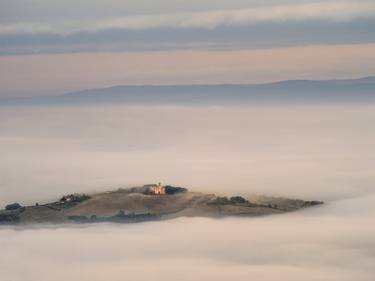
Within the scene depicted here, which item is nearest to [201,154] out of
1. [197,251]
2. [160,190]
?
[160,190]

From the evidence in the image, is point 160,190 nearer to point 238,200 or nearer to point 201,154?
point 238,200

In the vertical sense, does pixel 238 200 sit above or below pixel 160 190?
below

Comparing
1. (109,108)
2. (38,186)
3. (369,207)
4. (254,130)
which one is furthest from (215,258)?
(109,108)

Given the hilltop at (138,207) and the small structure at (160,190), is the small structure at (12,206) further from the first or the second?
the small structure at (160,190)

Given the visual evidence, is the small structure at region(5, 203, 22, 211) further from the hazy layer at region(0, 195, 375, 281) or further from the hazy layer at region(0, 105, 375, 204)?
the hazy layer at region(0, 195, 375, 281)

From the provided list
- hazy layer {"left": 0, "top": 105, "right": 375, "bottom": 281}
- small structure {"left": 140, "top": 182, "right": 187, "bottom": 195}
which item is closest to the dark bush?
hazy layer {"left": 0, "top": 105, "right": 375, "bottom": 281}

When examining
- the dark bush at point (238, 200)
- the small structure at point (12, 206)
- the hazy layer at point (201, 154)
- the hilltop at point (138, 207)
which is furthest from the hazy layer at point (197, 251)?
the hazy layer at point (201, 154)

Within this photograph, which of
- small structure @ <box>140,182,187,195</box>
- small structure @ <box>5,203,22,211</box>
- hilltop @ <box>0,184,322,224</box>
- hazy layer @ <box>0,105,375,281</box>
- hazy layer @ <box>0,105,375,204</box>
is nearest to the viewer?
hazy layer @ <box>0,105,375,281</box>

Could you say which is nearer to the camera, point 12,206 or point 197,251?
point 197,251

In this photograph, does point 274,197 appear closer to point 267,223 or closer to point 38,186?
point 267,223
